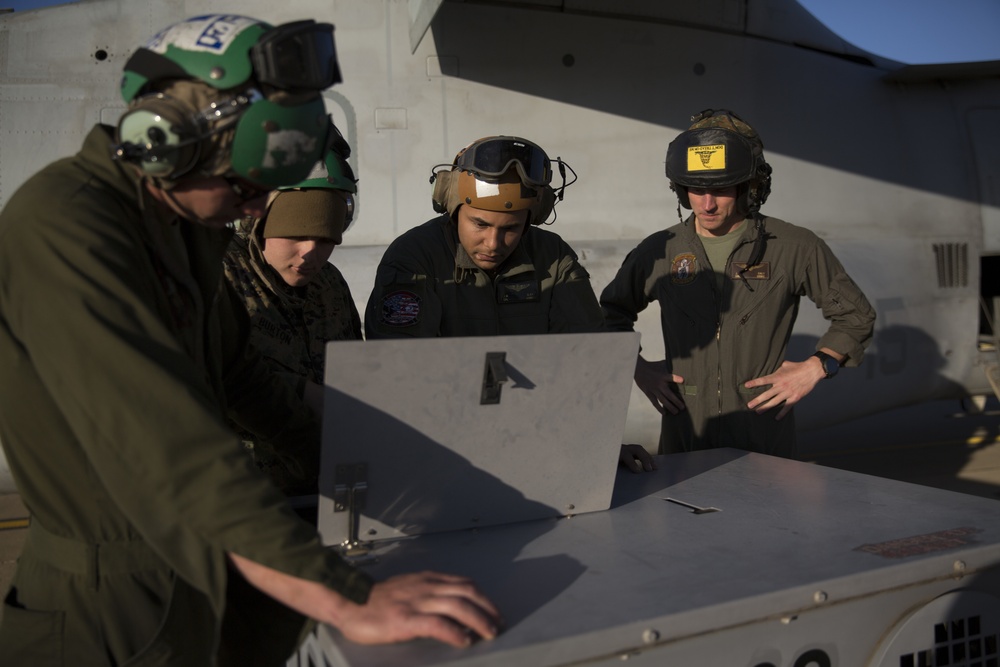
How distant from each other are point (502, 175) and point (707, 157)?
94 centimetres

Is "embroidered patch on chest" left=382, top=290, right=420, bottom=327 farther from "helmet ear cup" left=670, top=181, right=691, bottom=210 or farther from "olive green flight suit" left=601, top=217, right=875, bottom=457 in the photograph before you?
"helmet ear cup" left=670, top=181, right=691, bottom=210

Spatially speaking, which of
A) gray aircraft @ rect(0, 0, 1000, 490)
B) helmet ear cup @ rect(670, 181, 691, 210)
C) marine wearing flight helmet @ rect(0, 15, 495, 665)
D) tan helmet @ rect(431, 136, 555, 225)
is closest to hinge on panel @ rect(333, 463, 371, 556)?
marine wearing flight helmet @ rect(0, 15, 495, 665)

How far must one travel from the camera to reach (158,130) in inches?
47.2

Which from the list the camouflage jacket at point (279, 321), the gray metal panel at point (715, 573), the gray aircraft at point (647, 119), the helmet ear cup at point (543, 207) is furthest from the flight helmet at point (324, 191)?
the gray aircraft at point (647, 119)

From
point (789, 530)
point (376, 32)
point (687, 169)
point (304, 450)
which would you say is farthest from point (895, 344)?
point (304, 450)

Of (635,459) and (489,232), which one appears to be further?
(489,232)

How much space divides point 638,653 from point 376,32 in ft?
13.9

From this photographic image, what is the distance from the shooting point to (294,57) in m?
1.26

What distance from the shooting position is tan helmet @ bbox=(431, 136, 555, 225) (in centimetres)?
226

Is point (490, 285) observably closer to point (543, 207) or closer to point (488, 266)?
point (488, 266)

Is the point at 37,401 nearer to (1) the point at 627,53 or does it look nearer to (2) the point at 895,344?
(1) the point at 627,53

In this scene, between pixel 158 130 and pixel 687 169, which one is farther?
pixel 687 169

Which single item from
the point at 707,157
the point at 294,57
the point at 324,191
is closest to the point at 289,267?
the point at 324,191

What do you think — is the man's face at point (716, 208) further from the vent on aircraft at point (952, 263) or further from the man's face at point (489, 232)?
the vent on aircraft at point (952, 263)
